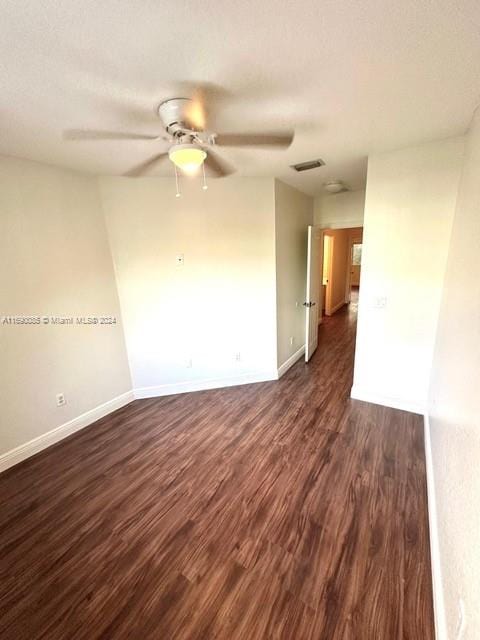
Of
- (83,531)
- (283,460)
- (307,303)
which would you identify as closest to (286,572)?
(283,460)

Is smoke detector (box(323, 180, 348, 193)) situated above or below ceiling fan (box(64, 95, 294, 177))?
above

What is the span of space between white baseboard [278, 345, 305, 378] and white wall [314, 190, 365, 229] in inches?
80.2

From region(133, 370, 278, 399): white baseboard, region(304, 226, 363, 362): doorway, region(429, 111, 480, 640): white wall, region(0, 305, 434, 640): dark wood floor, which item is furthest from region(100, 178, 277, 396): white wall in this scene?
region(429, 111, 480, 640): white wall

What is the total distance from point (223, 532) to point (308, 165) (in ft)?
10.2

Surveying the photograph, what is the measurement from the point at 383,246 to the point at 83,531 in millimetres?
3248

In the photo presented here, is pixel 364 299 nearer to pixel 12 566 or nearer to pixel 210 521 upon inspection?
pixel 210 521

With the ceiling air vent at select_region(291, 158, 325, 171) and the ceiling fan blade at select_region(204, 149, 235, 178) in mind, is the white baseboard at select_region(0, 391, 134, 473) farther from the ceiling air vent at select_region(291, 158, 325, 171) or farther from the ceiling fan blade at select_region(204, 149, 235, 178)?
the ceiling air vent at select_region(291, 158, 325, 171)

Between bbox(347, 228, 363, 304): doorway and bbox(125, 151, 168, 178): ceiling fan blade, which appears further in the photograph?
bbox(347, 228, 363, 304): doorway

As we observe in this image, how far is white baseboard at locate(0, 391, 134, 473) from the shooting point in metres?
2.20

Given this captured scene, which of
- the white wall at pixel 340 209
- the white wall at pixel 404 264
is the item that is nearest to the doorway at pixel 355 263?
the white wall at pixel 340 209

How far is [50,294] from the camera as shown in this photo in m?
2.39

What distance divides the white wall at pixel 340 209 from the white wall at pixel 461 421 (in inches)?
76.7

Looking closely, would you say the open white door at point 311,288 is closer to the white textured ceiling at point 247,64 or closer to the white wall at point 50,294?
the white textured ceiling at point 247,64

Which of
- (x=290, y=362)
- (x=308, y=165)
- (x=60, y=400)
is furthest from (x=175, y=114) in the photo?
(x=290, y=362)
